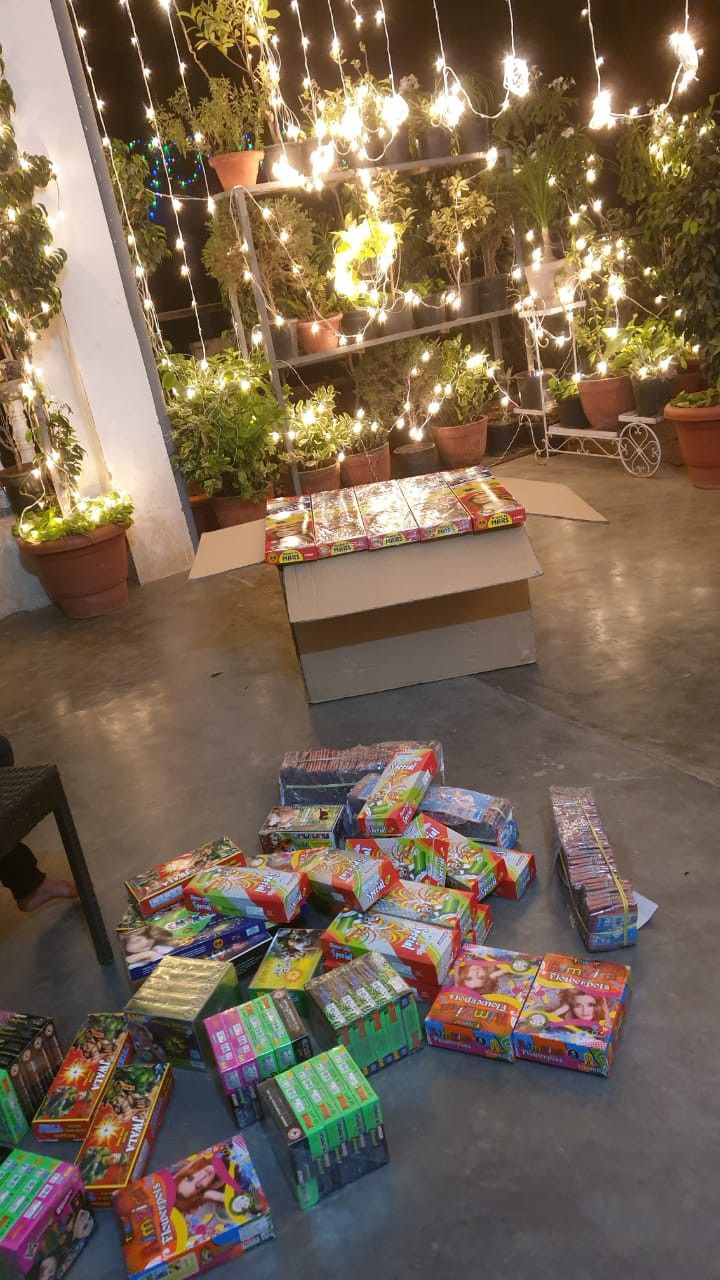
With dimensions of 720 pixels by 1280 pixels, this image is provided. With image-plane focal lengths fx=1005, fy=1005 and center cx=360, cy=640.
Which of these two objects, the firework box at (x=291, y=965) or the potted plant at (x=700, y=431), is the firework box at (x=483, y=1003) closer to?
the firework box at (x=291, y=965)

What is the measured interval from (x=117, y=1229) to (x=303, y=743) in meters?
1.59

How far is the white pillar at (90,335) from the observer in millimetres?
4328

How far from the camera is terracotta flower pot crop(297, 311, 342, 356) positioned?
5398 mm

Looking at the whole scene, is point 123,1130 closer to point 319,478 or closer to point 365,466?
point 319,478

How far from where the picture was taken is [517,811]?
8.34 ft

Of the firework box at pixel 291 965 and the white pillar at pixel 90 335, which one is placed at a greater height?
the white pillar at pixel 90 335

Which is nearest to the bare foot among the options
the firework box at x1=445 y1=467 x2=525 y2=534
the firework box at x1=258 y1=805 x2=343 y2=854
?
the firework box at x1=258 y1=805 x2=343 y2=854

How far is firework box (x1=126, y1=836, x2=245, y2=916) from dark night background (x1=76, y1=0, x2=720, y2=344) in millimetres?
4386

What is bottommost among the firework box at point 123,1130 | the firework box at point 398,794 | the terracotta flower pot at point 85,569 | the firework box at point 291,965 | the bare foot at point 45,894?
the firework box at point 123,1130

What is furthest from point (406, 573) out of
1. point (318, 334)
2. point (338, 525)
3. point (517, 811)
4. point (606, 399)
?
point (606, 399)

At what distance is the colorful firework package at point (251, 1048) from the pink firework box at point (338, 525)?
1.58m

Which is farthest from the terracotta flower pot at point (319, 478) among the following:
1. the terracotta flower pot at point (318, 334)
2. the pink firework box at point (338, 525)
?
the pink firework box at point (338, 525)

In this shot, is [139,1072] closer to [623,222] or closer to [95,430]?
[95,430]

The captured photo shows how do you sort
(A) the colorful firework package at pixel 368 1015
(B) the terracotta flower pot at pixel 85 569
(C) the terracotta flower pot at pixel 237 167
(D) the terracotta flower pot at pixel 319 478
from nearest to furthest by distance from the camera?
(A) the colorful firework package at pixel 368 1015, (B) the terracotta flower pot at pixel 85 569, (C) the terracotta flower pot at pixel 237 167, (D) the terracotta flower pot at pixel 319 478
